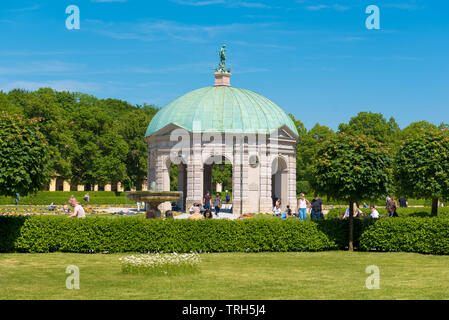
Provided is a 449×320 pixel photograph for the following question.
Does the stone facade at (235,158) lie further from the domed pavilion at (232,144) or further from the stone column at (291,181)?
the stone column at (291,181)

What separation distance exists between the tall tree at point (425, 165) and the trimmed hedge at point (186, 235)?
4.97 m

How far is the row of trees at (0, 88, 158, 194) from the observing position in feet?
228

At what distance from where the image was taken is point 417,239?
75.2 feet

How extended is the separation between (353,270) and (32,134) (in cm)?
1363

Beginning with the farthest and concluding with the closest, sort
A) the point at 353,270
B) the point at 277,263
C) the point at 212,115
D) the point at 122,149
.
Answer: the point at 122,149, the point at 212,115, the point at 277,263, the point at 353,270

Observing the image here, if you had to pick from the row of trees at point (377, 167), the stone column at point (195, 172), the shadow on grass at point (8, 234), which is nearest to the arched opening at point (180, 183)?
the stone column at point (195, 172)

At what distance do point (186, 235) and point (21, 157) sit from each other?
714cm

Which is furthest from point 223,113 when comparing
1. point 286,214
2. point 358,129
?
point 358,129

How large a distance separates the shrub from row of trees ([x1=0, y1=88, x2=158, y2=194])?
167 feet

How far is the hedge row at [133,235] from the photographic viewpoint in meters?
22.5

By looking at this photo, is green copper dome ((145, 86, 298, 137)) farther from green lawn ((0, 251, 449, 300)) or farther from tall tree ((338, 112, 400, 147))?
tall tree ((338, 112, 400, 147))
